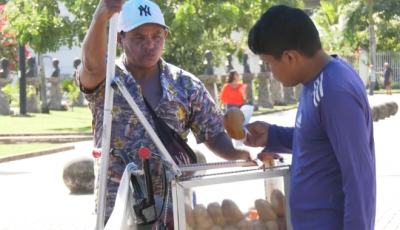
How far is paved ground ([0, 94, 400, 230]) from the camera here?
8820 millimetres

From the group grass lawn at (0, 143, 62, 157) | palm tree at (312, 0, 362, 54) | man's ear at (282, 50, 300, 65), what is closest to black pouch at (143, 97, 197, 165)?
man's ear at (282, 50, 300, 65)

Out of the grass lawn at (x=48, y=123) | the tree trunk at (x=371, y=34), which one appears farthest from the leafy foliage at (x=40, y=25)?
the tree trunk at (x=371, y=34)

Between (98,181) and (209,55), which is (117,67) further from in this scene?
(209,55)

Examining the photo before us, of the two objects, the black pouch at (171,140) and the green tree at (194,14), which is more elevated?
the green tree at (194,14)

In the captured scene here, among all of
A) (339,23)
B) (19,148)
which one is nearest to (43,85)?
(19,148)

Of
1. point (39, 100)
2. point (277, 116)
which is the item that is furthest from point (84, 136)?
point (39, 100)

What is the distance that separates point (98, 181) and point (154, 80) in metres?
0.60

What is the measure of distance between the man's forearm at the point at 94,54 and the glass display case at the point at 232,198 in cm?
67

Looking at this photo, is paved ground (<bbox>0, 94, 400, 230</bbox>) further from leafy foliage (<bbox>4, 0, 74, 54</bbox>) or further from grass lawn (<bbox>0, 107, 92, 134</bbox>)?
leafy foliage (<bbox>4, 0, 74, 54</bbox>)

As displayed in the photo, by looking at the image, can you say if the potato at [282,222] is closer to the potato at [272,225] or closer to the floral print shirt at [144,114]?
the potato at [272,225]

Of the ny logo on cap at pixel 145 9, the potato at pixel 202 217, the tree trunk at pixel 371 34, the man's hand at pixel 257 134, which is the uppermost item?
the tree trunk at pixel 371 34

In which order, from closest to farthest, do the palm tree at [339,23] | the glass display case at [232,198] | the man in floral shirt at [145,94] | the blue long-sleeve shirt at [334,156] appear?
the blue long-sleeve shirt at [334,156]
the glass display case at [232,198]
the man in floral shirt at [145,94]
the palm tree at [339,23]

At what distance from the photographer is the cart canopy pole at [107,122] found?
3354 millimetres

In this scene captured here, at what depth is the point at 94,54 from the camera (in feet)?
11.5
